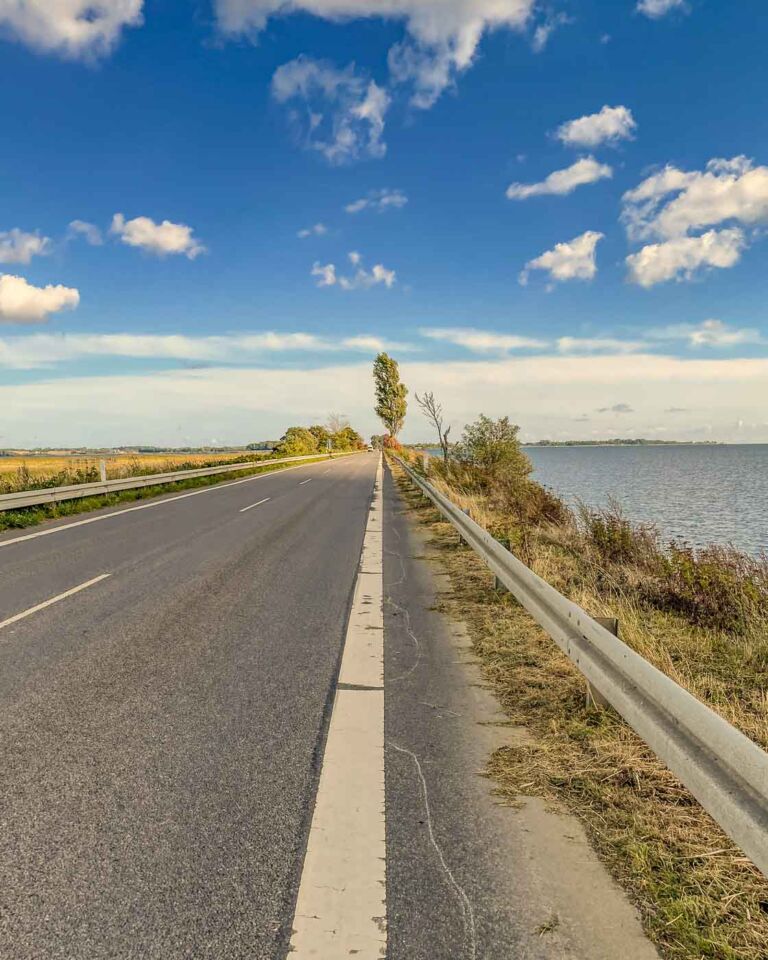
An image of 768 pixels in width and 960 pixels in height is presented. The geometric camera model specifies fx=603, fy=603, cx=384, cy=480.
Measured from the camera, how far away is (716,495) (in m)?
31.7

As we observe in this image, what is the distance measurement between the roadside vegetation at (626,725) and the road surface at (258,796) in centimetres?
20

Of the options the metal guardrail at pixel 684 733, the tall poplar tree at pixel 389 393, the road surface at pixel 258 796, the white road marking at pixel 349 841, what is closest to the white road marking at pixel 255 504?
the road surface at pixel 258 796

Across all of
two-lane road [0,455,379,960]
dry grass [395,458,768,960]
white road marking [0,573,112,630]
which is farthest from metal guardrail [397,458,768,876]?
white road marking [0,573,112,630]

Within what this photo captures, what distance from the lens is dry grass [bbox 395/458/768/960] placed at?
7.04 feet

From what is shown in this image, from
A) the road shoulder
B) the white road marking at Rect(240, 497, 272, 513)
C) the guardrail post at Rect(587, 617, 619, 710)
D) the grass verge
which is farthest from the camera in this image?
the white road marking at Rect(240, 497, 272, 513)

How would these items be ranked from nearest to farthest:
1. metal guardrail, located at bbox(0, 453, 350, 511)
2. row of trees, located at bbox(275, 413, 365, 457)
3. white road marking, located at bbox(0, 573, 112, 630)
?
white road marking, located at bbox(0, 573, 112, 630) < metal guardrail, located at bbox(0, 453, 350, 511) < row of trees, located at bbox(275, 413, 365, 457)

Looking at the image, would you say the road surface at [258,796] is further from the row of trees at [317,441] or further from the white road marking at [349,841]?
the row of trees at [317,441]

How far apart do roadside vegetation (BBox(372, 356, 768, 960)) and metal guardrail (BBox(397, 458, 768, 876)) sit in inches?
13.5

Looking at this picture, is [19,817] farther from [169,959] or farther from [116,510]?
[116,510]

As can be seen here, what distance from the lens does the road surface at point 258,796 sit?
214cm

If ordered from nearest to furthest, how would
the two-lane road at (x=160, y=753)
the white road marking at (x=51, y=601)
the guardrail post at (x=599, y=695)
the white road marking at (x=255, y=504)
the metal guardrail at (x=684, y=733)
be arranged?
the metal guardrail at (x=684, y=733), the two-lane road at (x=160, y=753), the guardrail post at (x=599, y=695), the white road marking at (x=51, y=601), the white road marking at (x=255, y=504)

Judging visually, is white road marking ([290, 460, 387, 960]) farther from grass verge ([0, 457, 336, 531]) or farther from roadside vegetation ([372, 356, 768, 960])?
grass verge ([0, 457, 336, 531])

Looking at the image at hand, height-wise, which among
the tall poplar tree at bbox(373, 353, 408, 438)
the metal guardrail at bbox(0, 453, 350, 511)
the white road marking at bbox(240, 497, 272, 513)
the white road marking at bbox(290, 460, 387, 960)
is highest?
the tall poplar tree at bbox(373, 353, 408, 438)

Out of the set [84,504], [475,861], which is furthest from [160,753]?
[84,504]
